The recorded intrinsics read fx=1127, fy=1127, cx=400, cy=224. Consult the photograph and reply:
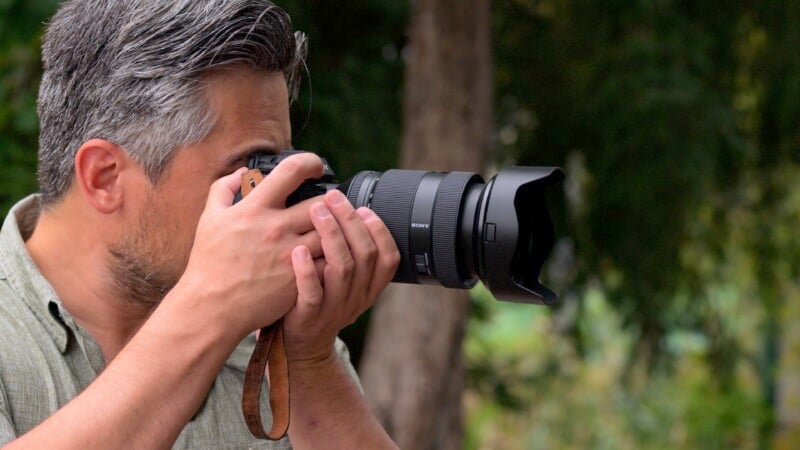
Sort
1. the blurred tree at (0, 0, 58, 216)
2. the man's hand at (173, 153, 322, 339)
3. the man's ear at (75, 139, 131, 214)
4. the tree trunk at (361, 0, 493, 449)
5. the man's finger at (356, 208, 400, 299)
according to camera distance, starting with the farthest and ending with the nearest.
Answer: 1. the tree trunk at (361, 0, 493, 449)
2. the blurred tree at (0, 0, 58, 216)
3. the man's ear at (75, 139, 131, 214)
4. the man's finger at (356, 208, 400, 299)
5. the man's hand at (173, 153, 322, 339)

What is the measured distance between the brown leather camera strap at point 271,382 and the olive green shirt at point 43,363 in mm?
156

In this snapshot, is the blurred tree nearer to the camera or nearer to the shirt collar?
the shirt collar

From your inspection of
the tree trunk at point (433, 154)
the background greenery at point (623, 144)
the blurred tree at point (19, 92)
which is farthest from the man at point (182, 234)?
the tree trunk at point (433, 154)

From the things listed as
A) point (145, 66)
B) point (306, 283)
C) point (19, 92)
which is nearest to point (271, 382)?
point (306, 283)

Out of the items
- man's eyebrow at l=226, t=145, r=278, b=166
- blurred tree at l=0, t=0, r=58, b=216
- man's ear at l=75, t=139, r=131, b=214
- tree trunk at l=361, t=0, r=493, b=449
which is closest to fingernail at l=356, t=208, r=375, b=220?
man's eyebrow at l=226, t=145, r=278, b=166

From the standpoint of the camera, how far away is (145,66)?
179 cm

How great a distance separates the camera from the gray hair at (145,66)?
179 cm

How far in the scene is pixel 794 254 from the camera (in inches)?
186

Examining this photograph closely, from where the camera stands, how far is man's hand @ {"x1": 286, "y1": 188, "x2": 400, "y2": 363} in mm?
1632

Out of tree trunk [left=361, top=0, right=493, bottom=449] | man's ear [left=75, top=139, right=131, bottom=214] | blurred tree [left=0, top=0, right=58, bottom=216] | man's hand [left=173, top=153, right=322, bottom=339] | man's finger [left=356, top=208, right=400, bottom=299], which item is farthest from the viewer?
tree trunk [left=361, top=0, right=493, bottom=449]

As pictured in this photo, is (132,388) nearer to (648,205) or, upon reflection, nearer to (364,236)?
(364,236)

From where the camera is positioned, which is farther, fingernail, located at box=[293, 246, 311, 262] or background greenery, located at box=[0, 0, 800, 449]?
background greenery, located at box=[0, 0, 800, 449]

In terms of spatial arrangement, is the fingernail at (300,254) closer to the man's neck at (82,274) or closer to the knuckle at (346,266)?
the knuckle at (346,266)

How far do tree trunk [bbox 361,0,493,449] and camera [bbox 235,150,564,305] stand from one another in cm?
187
